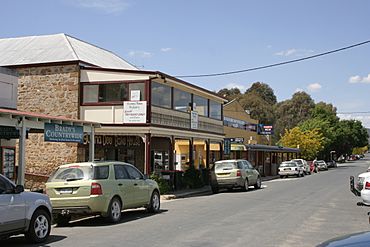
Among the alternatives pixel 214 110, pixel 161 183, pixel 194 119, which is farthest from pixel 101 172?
pixel 214 110

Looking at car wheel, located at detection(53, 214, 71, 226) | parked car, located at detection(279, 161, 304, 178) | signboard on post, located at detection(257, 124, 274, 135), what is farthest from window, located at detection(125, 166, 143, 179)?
signboard on post, located at detection(257, 124, 274, 135)

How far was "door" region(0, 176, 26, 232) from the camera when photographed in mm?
9359

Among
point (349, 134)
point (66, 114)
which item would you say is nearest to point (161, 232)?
point (66, 114)

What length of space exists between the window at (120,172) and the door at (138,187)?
23 centimetres

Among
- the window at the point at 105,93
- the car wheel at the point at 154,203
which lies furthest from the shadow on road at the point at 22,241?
the window at the point at 105,93

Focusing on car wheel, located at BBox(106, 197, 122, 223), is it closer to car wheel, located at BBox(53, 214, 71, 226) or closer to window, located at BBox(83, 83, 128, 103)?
car wheel, located at BBox(53, 214, 71, 226)

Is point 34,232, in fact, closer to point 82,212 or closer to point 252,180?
point 82,212

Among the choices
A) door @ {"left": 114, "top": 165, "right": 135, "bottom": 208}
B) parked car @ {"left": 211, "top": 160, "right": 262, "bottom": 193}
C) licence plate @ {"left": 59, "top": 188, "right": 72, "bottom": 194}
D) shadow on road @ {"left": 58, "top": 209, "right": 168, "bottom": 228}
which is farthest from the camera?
parked car @ {"left": 211, "top": 160, "right": 262, "bottom": 193}

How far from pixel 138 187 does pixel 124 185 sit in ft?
2.84

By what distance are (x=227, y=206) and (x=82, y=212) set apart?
20.8 ft

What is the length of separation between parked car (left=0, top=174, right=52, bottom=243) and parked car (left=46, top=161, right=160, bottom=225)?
221 cm

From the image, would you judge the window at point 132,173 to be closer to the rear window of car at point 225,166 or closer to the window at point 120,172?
the window at point 120,172

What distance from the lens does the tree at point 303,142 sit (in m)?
75.1

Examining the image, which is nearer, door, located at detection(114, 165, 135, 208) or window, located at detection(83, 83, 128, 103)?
door, located at detection(114, 165, 135, 208)
